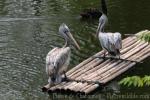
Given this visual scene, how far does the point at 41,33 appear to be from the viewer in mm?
26172

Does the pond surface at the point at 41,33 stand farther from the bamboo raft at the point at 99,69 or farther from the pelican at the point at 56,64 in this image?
the pelican at the point at 56,64

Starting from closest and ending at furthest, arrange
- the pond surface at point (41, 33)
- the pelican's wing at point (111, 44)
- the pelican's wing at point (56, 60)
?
1. the pelican's wing at point (56, 60)
2. the pond surface at point (41, 33)
3. the pelican's wing at point (111, 44)

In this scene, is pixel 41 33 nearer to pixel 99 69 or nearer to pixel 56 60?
pixel 99 69

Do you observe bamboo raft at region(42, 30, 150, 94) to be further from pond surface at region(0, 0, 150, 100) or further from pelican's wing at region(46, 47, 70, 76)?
pelican's wing at region(46, 47, 70, 76)

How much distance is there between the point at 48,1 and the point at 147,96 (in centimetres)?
1909

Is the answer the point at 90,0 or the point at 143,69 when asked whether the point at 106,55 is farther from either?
the point at 90,0

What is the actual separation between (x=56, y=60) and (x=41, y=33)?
342 inches

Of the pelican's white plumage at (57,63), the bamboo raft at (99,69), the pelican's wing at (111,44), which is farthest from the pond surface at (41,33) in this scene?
the pelican's wing at (111,44)

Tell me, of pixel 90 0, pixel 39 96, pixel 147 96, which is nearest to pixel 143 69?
pixel 147 96

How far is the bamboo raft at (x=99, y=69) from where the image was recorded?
1741cm

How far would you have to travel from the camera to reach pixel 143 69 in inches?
771

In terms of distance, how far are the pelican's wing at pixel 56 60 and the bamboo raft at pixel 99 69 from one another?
659mm

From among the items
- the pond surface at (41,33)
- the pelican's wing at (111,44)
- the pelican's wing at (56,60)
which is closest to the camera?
the pelican's wing at (56,60)

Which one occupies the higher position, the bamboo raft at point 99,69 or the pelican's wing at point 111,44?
the pelican's wing at point 111,44
